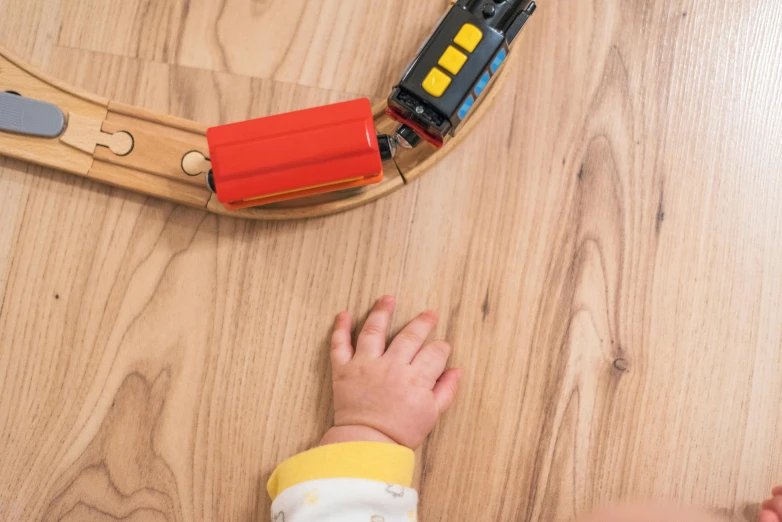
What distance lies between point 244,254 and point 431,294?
0.18 m

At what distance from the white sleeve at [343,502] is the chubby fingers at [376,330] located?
0.11m

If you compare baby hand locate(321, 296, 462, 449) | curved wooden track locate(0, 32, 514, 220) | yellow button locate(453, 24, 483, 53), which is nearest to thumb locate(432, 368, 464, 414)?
baby hand locate(321, 296, 462, 449)

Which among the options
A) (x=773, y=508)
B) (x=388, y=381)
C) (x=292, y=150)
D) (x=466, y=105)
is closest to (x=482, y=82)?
(x=466, y=105)

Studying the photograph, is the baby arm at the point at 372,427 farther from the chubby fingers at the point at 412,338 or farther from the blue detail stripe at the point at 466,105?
the blue detail stripe at the point at 466,105

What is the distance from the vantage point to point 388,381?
544mm

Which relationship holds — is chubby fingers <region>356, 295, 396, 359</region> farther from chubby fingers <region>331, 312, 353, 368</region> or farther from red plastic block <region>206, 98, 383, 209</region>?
red plastic block <region>206, 98, 383, 209</region>

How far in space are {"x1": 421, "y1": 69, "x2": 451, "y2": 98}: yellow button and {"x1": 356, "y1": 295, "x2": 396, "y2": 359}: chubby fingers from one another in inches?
7.4

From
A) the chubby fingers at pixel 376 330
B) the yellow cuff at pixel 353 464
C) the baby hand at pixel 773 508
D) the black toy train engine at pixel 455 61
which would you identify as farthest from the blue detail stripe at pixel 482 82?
the baby hand at pixel 773 508

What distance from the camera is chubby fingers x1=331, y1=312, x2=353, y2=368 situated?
0.55m

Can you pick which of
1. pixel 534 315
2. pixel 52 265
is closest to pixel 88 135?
pixel 52 265

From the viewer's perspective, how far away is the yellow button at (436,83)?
0.48m

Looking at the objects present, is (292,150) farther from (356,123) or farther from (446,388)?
(446,388)

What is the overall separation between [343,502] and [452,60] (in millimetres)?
362

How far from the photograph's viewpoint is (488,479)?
566mm
